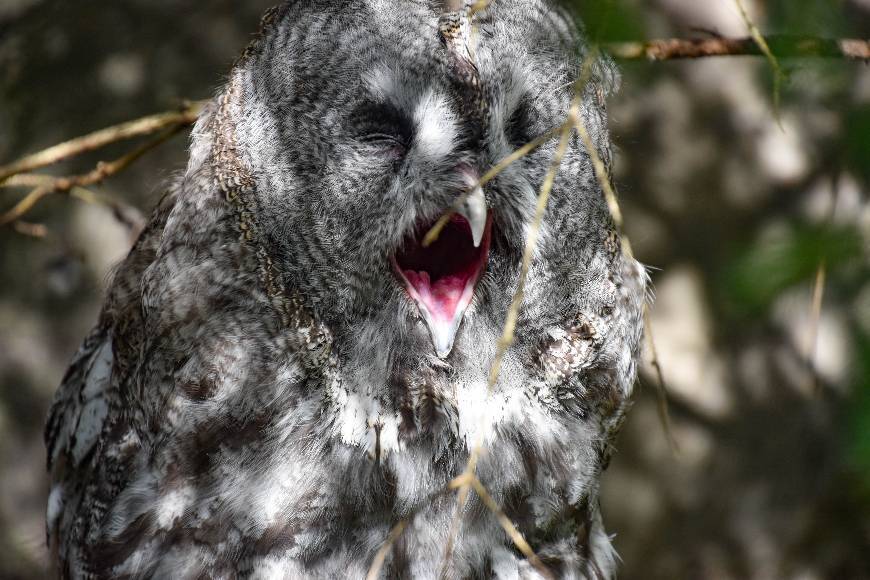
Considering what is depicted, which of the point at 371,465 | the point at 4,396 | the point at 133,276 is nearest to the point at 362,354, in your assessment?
the point at 371,465

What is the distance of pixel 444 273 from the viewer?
1458 mm

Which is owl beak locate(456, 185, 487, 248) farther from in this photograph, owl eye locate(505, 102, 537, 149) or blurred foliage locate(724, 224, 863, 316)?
blurred foliage locate(724, 224, 863, 316)

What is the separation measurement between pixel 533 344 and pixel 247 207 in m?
0.54

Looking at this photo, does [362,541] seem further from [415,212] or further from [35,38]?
[35,38]

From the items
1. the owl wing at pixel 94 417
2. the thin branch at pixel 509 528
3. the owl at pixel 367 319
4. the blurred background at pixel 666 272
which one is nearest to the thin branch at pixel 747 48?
the owl at pixel 367 319

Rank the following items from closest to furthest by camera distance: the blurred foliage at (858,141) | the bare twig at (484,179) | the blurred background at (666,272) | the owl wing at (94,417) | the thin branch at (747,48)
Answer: the blurred foliage at (858,141)
the thin branch at (747,48)
the bare twig at (484,179)
the owl wing at (94,417)
the blurred background at (666,272)

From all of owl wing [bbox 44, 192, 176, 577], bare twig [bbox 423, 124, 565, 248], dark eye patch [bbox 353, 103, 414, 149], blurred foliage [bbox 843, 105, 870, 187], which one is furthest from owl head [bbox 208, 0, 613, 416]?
blurred foliage [bbox 843, 105, 870, 187]

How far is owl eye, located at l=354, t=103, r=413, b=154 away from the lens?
4.52 feet

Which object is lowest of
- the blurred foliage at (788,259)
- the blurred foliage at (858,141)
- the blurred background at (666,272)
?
the blurred background at (666,272)

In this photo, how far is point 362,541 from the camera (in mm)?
1590

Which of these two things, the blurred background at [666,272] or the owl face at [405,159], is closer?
the owl face at [405,159]

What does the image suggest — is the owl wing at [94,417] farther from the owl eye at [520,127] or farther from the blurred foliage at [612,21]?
the blurred foliage at [612,21]

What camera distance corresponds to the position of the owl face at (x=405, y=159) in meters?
1.36

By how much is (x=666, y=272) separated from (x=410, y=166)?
1.92m
